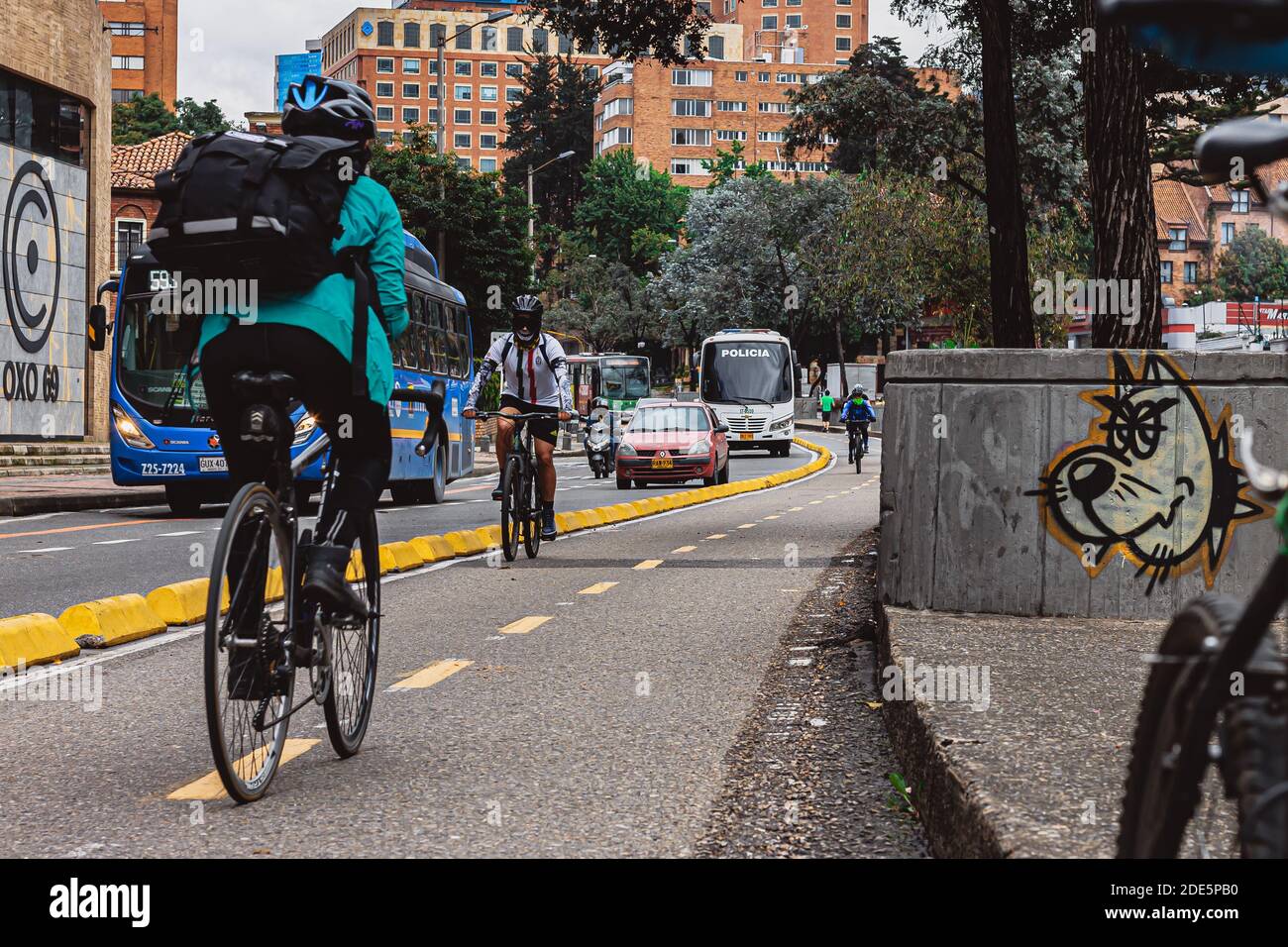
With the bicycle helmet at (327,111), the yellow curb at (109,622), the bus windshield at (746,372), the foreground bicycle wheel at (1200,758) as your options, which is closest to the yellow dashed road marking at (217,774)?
the bicycle helmet at (327,111)

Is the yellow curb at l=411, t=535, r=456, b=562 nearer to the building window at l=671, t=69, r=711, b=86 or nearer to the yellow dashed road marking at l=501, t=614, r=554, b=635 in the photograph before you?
the yellow dashed road marking at l=501, t=614, r=554, b=635

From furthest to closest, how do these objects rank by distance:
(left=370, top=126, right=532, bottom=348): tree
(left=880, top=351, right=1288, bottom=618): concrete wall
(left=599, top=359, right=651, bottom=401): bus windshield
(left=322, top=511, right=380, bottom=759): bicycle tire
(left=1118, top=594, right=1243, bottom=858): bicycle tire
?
1. (left=599, top=359, right=651, bottom=401): bus windshield
2. (left=370, top=126, right=532, bottom=348): tree
3. (left=880, top=351, right=1288, bottom=618): concrete wall
4. (left=322, top=511, right=380, bottom=759): bicycle tire
5. (left=1118, top=594, right=1243, bottom=858): bicycle tire

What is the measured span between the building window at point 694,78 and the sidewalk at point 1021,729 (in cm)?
13652

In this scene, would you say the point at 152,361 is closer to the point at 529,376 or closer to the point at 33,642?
the point at 529,376

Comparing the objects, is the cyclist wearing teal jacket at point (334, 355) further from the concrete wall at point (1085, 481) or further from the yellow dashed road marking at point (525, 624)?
the yellow dashed road marking at point (525, 624)

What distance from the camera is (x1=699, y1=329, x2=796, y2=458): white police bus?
2024 inches

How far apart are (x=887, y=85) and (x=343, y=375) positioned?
22316 millimetres

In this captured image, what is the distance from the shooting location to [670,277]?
9169cm

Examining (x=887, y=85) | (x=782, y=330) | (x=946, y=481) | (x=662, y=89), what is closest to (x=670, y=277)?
(x=782, y=330)

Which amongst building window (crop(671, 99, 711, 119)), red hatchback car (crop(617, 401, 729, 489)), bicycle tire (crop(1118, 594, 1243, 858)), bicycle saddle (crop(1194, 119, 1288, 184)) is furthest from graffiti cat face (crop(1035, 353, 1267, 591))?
building window (crop(671, 99, 711, 119))

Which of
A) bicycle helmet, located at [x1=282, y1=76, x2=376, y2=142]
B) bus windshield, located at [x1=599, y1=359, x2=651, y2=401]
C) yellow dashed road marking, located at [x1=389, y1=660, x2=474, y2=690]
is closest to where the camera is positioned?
bicycle helmet, located at [x1=282, y1=76, x2=376, y2=142]

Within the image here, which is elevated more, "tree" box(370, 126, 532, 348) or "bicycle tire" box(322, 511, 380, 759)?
"tree" box(370, 126, 532, 348)

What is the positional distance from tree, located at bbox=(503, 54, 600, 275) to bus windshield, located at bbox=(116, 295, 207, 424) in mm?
108329
